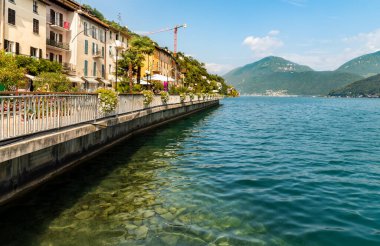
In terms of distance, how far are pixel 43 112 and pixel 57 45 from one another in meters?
38.3

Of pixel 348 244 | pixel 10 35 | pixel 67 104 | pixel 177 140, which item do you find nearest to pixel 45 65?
pixel 10 35

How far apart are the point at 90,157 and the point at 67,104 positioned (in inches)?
182

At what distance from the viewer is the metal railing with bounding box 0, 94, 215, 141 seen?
7729mm

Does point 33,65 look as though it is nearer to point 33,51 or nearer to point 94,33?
point 33,51

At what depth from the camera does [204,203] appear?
9047 millimetres

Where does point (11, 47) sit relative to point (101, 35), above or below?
below

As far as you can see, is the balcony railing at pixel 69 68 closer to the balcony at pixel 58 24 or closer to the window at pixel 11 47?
the balcony at pixel 58 24

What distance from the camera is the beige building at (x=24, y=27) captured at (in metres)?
32.8

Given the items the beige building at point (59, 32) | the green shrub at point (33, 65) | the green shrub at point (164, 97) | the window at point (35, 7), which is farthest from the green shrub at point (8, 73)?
the beige building at point (59, 32)

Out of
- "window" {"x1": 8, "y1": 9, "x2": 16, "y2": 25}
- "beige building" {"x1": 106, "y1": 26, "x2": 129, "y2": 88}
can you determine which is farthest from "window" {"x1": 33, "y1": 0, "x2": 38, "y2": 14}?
"beige building" {"x1": 106, "y1": 26, "x2": 129, "y2": 88}

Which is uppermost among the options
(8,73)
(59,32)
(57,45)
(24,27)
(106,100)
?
(59,32)

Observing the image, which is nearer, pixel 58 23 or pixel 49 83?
pixel 49 83

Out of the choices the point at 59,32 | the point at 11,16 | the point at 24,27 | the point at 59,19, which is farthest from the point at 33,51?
the point at 59,19

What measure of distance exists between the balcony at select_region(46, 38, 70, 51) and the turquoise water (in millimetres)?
31957
